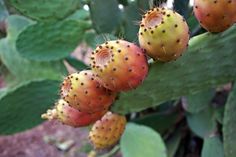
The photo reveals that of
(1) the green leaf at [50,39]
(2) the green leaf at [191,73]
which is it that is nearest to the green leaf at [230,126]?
(2) the green leaf at [191,73]

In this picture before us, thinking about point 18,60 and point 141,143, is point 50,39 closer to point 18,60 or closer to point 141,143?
point 18,60

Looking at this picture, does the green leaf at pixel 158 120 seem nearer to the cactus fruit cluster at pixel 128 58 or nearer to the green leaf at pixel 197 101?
the green leaf at pixel 197 101

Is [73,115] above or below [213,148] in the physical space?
above

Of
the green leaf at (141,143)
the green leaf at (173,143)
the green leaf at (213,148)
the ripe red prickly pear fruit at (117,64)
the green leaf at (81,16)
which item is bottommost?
the green leaf at (173,143)

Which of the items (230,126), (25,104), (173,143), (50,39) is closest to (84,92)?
(230,126)

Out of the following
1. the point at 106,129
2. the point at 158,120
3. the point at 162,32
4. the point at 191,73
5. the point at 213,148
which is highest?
the point at 162,32

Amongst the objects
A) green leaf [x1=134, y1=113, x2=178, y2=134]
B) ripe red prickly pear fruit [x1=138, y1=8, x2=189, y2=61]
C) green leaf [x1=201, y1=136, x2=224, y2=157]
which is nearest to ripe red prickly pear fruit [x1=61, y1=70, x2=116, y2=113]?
ripe red prickly pear fruit [x1=138, y1=8, x2=189, y2=61]

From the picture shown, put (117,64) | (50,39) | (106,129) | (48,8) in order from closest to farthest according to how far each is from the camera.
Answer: (117,64) < (106,129) < (48,8) < (50,39)

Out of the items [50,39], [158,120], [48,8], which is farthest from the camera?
[158,120]
